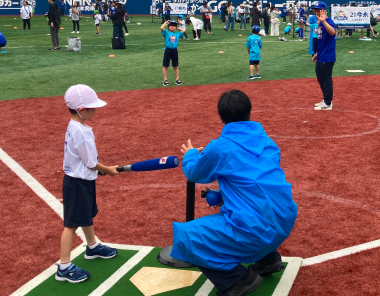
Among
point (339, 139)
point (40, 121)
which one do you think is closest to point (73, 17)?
point (40, 121)

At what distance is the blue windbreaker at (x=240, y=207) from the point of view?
367 cm

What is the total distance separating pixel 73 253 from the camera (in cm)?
499

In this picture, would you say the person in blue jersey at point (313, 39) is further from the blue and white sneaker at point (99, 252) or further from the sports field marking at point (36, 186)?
the blue and white sneaker at point (99, 252)

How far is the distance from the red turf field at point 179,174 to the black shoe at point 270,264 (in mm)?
→ 227

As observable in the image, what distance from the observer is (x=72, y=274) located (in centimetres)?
440

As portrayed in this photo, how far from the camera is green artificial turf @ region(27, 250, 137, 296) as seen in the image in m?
4.29

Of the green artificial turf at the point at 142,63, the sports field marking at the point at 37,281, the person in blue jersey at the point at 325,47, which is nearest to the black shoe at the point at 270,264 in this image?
the sports field marking at the point at 37,281

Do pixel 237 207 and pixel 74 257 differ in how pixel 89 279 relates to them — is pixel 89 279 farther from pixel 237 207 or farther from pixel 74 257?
pixel 237 207

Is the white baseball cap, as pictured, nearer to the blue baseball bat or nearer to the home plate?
the blue baseball bat

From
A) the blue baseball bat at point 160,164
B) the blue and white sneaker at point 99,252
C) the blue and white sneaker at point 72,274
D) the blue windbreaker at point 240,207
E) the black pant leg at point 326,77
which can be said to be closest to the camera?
the blue windbreaker at point 240,207

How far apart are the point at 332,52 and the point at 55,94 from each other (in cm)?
750

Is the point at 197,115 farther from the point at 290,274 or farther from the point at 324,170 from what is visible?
the point at 290,274

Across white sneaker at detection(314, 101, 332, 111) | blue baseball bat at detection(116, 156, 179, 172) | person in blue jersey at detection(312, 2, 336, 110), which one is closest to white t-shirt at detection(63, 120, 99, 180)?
blue baseball bat at detection(116, 156, 179, 172)

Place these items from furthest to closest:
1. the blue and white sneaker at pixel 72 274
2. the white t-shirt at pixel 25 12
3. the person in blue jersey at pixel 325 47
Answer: the white t-shirt at pixel 25 12
the person in blue jersey at pixel 325 47
the blue and white sneaker at pixel 72 274
